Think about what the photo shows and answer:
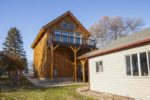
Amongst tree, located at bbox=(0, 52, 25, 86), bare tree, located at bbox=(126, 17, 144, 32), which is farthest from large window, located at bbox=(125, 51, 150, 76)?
bare tree, located at bbox=(126, 17, 144, 32)

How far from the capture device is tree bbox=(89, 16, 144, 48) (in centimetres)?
4003

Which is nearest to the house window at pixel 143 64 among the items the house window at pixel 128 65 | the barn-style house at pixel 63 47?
the house window at pixel 128 65

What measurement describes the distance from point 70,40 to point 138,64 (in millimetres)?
16824

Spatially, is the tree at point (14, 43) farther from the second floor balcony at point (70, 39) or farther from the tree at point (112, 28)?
the second floor balcony at point (70, 39)

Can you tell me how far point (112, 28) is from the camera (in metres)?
40.7

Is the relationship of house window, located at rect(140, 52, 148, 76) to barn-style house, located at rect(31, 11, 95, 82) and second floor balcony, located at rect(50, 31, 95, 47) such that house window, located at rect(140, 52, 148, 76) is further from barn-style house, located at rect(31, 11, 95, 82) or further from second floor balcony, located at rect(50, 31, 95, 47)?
second floor balcony, located at rect(50, 31, 95, 47)

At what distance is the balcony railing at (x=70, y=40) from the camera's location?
24481 mm

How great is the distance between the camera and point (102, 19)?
42.4 m

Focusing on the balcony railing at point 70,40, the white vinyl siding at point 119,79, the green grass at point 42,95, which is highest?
the balcony railing at point 70,40

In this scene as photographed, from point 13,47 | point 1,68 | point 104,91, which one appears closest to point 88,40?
point 1,68

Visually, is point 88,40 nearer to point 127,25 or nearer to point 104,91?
point 104,91

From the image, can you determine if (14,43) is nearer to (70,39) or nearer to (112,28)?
(112,28)

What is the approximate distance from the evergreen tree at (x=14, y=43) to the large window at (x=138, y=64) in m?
44.1

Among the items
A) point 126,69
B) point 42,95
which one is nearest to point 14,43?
point 42,95
